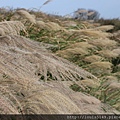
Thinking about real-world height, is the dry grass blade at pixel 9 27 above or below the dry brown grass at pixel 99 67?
above

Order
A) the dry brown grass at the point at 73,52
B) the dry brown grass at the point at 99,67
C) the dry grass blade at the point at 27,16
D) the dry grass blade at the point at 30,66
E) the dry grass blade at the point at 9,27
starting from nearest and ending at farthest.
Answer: the dry grass blade at the point at 30,66 < the dry grass blade at the point at 9,27 < the dry brown grass at the point at 99,67 < the dry brown grass at the point at 73,52 < the dry grass blade at the point at 27,16

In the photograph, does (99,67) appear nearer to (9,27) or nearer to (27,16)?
(9,27)

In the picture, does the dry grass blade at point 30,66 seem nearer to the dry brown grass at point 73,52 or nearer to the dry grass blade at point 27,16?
the dry brown grass at point 73,52

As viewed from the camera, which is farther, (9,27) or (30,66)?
(9,27)

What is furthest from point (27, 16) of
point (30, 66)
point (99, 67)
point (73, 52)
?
point (30, 66)

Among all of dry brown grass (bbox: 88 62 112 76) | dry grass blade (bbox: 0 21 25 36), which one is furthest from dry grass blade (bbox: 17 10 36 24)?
dry brown grass (bbox: 88 62 112 76)

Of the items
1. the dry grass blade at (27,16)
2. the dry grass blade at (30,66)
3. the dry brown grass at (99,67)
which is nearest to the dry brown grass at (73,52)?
the dry brown grass at (99,67)

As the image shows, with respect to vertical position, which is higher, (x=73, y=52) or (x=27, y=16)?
(x=27, y=16)

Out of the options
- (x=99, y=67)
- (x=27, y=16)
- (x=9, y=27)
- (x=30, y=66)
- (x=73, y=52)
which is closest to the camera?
(x=30, y=66)

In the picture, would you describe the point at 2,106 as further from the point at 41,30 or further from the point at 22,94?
the point at 41,30

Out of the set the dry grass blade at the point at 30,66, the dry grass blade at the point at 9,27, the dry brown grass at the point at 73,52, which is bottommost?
the dry brown grass at the point at 73,52

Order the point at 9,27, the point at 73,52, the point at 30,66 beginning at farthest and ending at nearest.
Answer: the point at 73,52 < the point at 9,27 < the point at 30,66

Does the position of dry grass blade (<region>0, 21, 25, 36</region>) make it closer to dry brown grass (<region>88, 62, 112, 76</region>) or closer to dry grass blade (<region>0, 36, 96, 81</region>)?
dry grass blade (<region>0, 36, 96, 81</region>)

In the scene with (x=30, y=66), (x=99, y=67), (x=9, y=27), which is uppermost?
(x=9, y=27)
